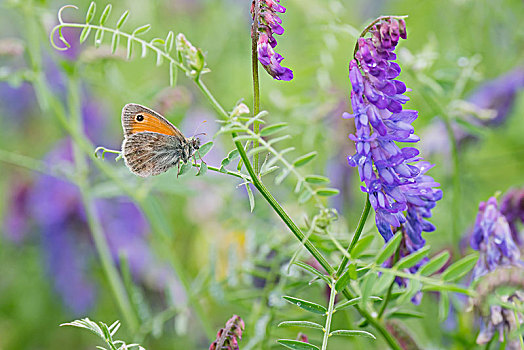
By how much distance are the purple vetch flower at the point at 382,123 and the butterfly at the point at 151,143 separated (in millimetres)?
318

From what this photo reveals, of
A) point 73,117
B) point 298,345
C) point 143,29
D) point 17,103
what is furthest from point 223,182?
point 17,103

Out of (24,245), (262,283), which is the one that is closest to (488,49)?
(262,283)

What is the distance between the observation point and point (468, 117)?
5.47ft

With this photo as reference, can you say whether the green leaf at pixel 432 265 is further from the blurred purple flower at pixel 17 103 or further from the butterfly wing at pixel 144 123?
the blurred purple flower at pixel 17 103

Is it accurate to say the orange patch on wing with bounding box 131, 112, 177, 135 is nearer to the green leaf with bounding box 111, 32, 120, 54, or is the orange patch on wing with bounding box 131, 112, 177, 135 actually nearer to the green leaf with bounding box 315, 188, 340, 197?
the green leaf with bounding box 111, 32, 120, 54

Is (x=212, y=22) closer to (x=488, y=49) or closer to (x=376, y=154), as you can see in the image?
(x=488, y=49)

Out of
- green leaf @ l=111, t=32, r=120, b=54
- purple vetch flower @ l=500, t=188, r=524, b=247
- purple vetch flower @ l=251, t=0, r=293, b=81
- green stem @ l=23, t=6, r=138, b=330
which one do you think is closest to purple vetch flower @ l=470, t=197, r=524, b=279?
purple vetch flower @ l=500, t=188, r=524, b=247

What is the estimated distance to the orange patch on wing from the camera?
0.99 m

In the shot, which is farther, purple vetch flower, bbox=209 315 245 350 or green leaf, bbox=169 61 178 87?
green leaf, bbox=169 61 178 87

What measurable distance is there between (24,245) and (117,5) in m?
1.55

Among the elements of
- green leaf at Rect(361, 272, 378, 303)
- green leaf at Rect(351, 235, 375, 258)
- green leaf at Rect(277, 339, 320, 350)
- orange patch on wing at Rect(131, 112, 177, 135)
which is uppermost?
orange patch on wing at Rect(131, 112, 177, 135)

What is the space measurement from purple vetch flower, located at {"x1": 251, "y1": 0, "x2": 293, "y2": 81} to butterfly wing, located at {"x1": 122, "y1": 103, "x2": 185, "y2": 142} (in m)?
0.26

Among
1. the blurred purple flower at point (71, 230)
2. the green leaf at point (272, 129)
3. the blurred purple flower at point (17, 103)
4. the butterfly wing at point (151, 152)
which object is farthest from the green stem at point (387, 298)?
the blurred purple flower at point (17, 103)

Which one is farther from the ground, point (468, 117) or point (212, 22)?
point (212, 22)
